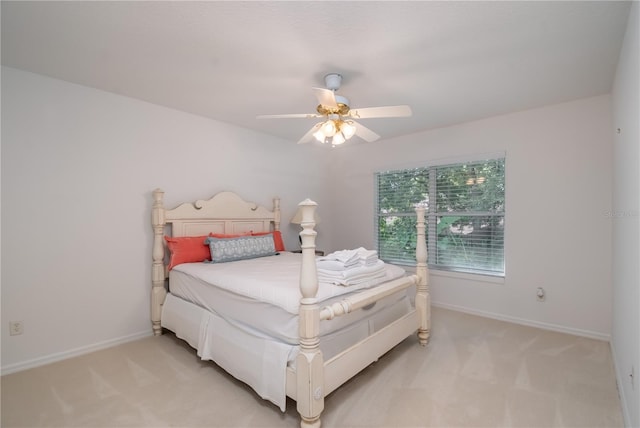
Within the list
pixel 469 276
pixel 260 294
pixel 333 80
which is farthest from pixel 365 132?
pixel 469 276

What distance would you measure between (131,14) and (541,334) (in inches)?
170

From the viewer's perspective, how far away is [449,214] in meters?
3.96

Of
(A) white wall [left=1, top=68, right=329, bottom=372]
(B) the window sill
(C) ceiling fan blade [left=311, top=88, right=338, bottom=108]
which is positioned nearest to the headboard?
(A) white wall [left=1, top=68, right=329, bottom=372]

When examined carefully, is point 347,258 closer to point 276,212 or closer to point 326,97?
point 326,97

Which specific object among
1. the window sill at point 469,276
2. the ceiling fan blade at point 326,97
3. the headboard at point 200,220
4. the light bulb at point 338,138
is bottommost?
the window sill at point 469,276

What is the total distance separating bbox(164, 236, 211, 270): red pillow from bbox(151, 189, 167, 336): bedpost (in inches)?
3.6

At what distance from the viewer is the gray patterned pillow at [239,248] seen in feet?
10.0

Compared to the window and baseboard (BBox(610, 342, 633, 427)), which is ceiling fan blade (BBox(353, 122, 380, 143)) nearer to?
the window

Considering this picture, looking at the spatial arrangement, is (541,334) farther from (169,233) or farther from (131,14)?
(131,14)

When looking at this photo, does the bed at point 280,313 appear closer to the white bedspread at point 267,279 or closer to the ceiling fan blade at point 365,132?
the white bedspread at point 267,279

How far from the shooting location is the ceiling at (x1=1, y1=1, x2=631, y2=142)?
1.71 m

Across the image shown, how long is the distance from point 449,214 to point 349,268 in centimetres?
232

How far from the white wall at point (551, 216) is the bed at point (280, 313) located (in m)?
1.41

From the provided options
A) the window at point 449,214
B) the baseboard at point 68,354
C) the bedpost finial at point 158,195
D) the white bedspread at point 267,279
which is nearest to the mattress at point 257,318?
the white bedspread at point 267,279
